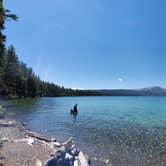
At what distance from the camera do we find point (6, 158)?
858cm

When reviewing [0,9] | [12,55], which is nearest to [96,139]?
[0,9]

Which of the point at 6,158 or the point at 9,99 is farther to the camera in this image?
the point at 9,99

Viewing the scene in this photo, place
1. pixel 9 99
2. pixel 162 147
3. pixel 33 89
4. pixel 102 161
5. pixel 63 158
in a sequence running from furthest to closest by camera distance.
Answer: pixel 33 89
pixel 9 99
pixel 162 147
pixel 102 161
pixel 63 158

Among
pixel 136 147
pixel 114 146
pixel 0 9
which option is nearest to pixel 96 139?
pixel 114 146

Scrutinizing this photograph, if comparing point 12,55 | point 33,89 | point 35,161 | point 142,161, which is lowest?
point 142,161

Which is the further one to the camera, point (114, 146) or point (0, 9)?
point (114, 146)

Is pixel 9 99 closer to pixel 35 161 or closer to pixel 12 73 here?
pixel 12 73

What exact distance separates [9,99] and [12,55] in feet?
55.2

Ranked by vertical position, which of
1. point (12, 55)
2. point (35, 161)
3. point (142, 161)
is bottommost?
point (142, 161)

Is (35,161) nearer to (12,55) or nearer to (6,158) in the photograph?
(6,158)

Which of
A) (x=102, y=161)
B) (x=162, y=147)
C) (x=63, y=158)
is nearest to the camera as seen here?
(x=63, y=158)

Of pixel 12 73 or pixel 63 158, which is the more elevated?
pixel 12 73

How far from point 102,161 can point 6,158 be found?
5.14 m

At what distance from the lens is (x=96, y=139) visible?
49.7 feet
